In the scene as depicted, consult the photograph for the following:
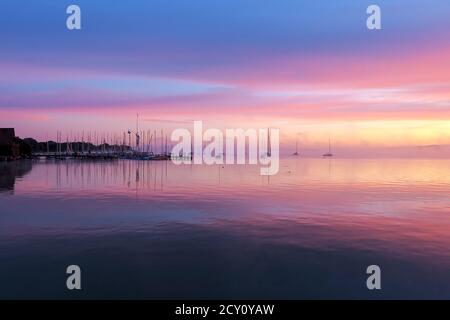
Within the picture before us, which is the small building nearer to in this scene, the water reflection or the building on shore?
the building on shore

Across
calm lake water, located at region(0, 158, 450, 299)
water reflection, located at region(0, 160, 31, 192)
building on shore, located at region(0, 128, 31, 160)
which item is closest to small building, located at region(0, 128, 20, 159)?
building on shore, located at region(0, 128, 31, 160)

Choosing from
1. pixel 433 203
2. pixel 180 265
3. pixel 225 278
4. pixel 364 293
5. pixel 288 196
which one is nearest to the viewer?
pixel 364 293

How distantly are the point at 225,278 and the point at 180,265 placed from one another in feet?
6.46

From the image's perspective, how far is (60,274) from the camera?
525 inches

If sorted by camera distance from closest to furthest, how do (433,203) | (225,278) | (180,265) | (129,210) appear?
(225,278) → (180,265) → (129,210) → (433,203)

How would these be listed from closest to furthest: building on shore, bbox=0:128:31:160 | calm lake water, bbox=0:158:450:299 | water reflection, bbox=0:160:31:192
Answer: calm lake water, bbox=0:158:450:299, water reflection, bbox=0:160:31:192, building on shore, bbox=0:128:31:160

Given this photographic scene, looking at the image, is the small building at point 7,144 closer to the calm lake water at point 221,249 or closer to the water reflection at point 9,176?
the water reflection at point 9,176

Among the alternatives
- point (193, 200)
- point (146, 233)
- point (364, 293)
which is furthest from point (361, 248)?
point (193, 200)

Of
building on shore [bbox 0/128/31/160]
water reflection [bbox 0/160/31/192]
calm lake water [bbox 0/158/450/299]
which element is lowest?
calm lake water [bbox 0/158/450/299]

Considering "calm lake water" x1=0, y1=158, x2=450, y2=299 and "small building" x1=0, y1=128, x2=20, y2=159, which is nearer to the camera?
"calm lake water" x1=0, y1=158, x2=450, y2=299

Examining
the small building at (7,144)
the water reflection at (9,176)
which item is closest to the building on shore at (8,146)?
the small building at (7,144)

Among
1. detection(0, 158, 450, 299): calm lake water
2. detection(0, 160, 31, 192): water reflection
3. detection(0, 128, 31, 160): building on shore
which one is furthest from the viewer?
→ detection(0, 128, 31, 160): building on shore

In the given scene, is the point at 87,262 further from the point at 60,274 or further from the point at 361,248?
the point at 361,248

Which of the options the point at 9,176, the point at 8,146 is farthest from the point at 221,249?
the point at 8,146
